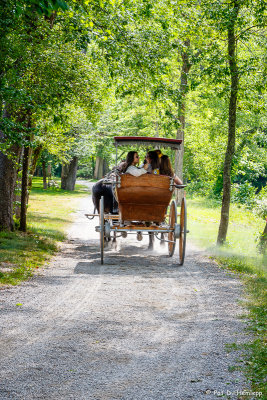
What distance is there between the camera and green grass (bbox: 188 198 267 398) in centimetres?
499

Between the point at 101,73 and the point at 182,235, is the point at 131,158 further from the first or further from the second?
the point at 101,73

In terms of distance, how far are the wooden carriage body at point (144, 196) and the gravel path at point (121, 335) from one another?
1.54m

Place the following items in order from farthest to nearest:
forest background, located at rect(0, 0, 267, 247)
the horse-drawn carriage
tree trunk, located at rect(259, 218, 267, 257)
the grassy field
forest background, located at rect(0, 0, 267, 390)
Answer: tree trunk, located at rect(259, 218, 267, 257) < the grassy field < forest background, located at rect(0, 0, 267, 247) < the horse-drawn carriage < forest background, located at rect(0, 0, 267, 390)

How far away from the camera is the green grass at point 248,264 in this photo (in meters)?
4.99

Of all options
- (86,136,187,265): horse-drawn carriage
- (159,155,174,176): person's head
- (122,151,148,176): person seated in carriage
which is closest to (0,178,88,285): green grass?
(86,136,187,265): horse-drawn carriage

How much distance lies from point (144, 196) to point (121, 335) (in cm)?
562

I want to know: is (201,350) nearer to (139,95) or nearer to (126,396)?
(126,396)

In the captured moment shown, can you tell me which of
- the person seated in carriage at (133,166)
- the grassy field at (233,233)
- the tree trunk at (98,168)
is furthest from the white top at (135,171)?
the tree trunk at (98,168)

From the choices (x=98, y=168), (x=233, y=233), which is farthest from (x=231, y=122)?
(x=98, y=168)

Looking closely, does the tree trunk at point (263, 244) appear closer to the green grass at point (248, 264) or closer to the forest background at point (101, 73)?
the forest background at point (101, 73)

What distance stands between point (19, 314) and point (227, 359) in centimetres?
300

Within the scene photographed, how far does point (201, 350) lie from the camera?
5.39 meters

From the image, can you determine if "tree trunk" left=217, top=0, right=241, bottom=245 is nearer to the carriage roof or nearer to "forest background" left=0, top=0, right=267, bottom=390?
"forest background" left=0, top=0, right=267, bottom=390

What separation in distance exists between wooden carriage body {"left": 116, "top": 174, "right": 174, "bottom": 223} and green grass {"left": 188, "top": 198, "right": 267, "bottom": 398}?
205cm
